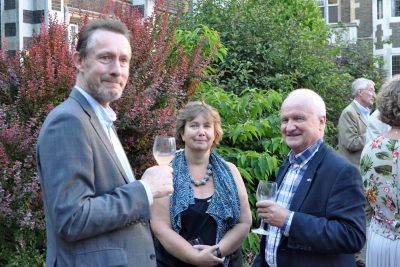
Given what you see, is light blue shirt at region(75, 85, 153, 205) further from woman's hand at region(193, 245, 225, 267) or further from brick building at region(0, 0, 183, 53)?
brick building at region(0, 0, 183, 53)

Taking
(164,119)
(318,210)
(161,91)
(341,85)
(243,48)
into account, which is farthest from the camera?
(341,85)

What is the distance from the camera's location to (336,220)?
3.29 metres

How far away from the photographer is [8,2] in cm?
1088

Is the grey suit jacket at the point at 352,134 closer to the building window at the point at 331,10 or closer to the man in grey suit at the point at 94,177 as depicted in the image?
the man in grey suit at the point at 94,177

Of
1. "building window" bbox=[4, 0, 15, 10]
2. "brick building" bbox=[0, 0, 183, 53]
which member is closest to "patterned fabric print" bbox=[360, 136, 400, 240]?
"brick building" bbox=[0, 0, 183, 53]

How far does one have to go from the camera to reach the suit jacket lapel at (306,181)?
11.2 feet

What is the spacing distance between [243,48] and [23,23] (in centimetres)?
437

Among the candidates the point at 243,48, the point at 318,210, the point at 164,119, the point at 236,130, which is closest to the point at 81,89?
the point at 318,210

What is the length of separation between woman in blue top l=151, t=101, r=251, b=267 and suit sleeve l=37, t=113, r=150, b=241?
1.53 m

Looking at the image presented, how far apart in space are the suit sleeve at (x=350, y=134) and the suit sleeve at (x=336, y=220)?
5.08 meters

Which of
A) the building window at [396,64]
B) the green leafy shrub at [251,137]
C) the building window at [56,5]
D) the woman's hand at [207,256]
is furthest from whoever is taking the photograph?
the building window at [396,64]

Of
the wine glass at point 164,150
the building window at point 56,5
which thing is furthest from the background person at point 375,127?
the building window at point 56,5

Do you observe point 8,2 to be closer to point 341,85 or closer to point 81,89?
point 341,85

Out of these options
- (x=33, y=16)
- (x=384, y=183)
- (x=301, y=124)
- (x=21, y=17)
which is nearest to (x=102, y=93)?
(x=301, y=124)
